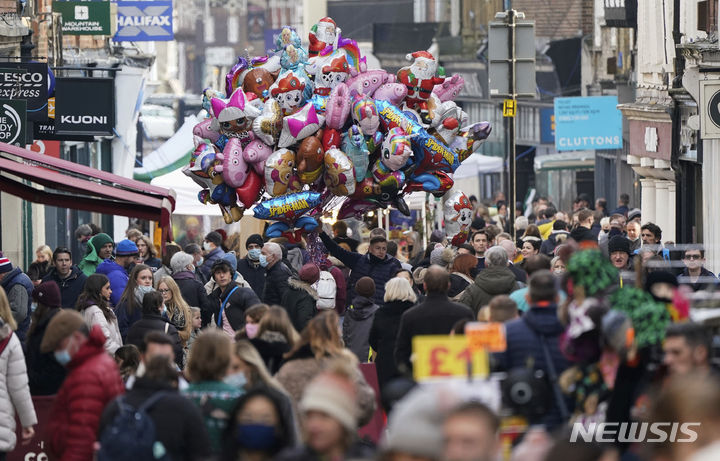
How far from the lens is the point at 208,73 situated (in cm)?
16162

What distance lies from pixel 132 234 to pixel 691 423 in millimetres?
13119

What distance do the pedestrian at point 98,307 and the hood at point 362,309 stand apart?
2029mm

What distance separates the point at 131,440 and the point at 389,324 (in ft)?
16.2

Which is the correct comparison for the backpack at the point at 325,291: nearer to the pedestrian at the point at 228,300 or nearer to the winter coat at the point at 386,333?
the pedestrian at the point at 228,300

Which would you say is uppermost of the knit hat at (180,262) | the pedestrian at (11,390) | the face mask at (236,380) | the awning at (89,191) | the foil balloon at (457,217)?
the awning at (89,191)

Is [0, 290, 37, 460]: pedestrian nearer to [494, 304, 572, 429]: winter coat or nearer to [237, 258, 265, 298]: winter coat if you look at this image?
[494, 304, 572, 429]: winter coat

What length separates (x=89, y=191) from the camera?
13.9 metres

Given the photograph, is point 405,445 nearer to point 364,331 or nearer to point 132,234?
point 364,331

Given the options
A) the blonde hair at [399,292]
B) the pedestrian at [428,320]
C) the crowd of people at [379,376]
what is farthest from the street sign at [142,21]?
the pedestrian at [428,320]

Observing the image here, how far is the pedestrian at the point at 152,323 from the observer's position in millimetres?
12430

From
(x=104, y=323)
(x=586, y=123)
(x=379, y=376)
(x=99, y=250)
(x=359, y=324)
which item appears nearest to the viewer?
(x=379, y=376)

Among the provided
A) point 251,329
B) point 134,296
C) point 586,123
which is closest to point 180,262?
point 134,296

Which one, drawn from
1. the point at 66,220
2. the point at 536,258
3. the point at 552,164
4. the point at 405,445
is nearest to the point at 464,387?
the point at 405,445

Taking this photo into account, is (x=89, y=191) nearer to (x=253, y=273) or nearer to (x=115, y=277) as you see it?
(x=115, y=277)
